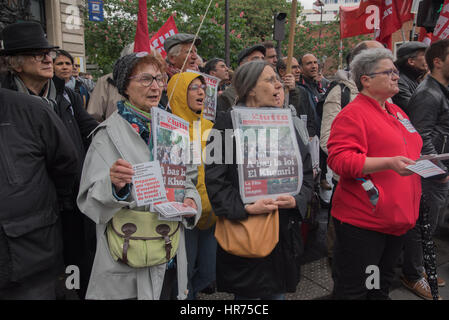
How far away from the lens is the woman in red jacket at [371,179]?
7.04 feet

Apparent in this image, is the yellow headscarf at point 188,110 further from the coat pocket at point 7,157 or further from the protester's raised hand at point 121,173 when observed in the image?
the coat pocket at point 7,157

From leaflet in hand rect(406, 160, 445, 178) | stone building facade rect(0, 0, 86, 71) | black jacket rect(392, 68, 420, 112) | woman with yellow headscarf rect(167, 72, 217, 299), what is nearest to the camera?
leaflet in hand rect(406, 160, 445, 178)

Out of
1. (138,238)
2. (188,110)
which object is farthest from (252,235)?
(188,110)

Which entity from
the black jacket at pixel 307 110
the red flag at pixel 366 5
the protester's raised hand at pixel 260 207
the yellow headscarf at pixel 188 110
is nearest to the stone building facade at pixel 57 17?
the red flag at pixel 366 5

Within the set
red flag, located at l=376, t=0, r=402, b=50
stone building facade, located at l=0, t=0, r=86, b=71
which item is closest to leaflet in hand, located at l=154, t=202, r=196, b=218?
red flag, located at l=376, t=0, r=402, b=50

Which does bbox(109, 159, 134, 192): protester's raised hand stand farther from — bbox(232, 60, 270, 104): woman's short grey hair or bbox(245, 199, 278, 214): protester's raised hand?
bbox(232, 60, 270, 104): woman's short grey hair

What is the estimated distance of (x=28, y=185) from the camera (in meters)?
1.93

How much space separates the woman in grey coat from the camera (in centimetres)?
177

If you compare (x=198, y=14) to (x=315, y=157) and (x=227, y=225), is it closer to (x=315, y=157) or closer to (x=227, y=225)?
(x=315, y=157)

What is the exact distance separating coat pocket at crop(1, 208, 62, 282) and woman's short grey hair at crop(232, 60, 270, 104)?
1359mm

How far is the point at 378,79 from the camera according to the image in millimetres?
2238

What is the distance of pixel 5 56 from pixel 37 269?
154 centimetres

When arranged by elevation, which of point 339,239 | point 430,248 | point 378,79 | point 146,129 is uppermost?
point 378,79

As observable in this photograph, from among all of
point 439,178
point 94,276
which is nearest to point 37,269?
point 94,276
